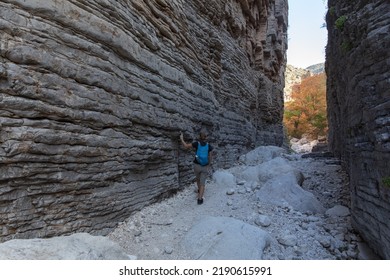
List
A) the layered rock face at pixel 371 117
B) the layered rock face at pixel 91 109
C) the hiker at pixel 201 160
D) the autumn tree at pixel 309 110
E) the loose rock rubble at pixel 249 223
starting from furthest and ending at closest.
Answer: the autumn tree at pixel 309 110 → the hiker at pixel 201 160 → the loose rock rubble at pixel 249 223 → the layered rock face at pixel 371 117 → the layered rock face at pixel 91 109

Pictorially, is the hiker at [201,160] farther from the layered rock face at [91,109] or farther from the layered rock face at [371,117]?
the layered rock face at [371,117]

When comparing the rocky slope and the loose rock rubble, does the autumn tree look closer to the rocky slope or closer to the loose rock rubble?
the loose rock rubble

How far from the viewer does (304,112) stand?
101 ft

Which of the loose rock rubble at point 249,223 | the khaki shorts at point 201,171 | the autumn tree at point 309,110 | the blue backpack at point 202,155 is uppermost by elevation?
the autumn tree at point 309,110

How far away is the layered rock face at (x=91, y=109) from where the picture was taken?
128 inches

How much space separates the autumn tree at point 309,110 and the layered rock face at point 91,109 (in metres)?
25.5

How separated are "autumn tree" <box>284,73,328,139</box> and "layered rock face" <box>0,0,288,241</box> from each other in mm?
25503

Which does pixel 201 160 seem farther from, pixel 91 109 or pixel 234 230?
pixel 91 109

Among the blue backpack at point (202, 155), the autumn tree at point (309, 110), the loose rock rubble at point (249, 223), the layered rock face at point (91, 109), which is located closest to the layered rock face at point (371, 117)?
the loose rock rubble at point (249, 223)

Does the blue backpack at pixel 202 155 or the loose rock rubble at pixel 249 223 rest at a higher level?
the blue backpack at pixel 202 155

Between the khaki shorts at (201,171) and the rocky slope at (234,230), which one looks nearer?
the rocky slope at (234,230)

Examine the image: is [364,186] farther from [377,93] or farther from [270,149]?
[270,149]

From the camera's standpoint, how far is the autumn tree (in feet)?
96.4
